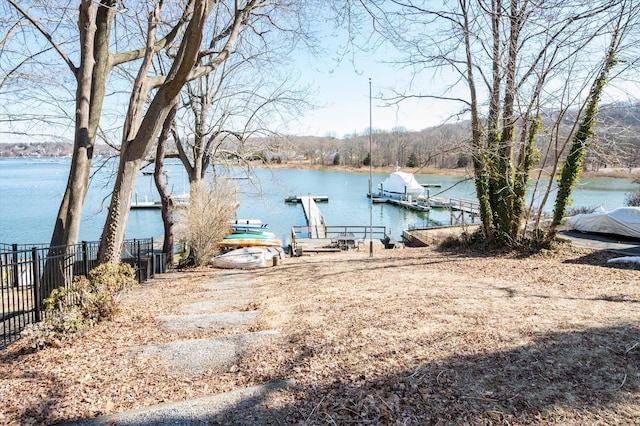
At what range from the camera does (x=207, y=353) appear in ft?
12.8

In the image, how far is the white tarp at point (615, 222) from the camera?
13590mm

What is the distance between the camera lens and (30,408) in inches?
120

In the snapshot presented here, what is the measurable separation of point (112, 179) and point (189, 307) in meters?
9.16

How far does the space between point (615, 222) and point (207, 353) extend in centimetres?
1502

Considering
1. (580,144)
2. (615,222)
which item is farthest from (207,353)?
(615,222)

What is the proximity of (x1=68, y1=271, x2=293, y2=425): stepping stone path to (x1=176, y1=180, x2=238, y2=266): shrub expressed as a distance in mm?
5666

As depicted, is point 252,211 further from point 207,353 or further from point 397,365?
point 397,365

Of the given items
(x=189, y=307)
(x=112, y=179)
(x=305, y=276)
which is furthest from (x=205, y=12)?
(x=112, y=179)

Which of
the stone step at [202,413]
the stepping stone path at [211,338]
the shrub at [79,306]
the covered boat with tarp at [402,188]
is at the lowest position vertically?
the stepping stone path at [211,338]

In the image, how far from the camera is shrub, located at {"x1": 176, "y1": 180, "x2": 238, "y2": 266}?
41.3ft

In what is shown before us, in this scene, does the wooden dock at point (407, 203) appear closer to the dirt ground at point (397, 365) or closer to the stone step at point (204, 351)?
the dirt ground at point (397, 365)

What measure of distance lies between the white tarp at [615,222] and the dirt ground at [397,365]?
956cm

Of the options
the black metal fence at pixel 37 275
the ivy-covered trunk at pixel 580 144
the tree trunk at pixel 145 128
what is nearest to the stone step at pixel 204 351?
the black metal fence at pixel 37 275

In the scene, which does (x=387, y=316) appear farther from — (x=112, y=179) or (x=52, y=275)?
(x=112, y=179)
